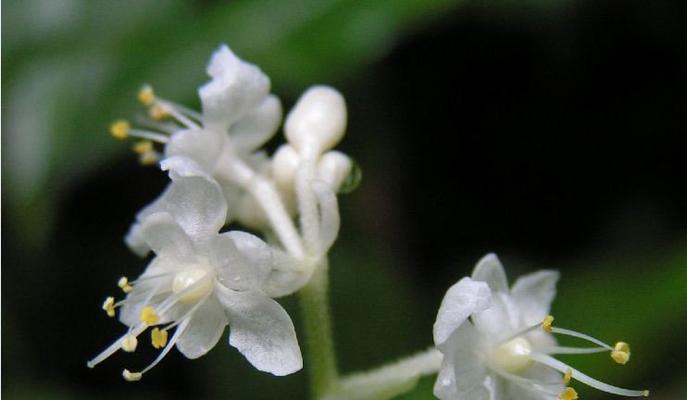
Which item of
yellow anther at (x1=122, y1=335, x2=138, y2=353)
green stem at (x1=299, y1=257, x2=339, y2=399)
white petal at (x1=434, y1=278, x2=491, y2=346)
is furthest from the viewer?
green stem at (x1=299, y1=257, x2=339, y2=399)

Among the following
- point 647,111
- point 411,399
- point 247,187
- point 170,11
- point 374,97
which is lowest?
point 411,399

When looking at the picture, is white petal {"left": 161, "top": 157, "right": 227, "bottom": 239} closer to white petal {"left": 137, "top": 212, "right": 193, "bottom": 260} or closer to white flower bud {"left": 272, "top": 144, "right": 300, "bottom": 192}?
white petal {"left": 137, "top": 212, "right": 193, "bottom": 260}

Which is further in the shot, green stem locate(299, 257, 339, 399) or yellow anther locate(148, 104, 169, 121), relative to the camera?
yellow anther locate(148, 104, 169, 121)

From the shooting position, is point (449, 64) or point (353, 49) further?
point (449, 64)

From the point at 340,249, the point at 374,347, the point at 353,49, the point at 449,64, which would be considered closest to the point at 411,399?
the point at 374,347

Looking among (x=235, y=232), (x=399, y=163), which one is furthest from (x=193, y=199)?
(x=399, y=163)

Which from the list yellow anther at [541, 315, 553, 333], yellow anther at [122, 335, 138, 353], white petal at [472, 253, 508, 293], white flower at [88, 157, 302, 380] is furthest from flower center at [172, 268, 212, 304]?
yellow anther at [541, 315, 553, 333]

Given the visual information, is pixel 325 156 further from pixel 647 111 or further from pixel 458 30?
pixel 647 111
